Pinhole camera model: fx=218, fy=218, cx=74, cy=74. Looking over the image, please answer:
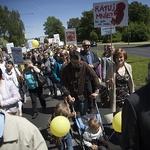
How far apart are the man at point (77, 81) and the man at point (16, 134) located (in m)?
2.29

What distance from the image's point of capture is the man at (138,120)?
1437mm

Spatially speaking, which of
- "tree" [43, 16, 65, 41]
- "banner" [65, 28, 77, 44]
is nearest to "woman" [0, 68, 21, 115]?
"banner" [65, 28, 77, 44]

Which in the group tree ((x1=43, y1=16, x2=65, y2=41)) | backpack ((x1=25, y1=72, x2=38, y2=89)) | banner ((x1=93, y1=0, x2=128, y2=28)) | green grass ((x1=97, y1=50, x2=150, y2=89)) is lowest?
green grass ((x1=97, y1=50, x2=150, y2=89))

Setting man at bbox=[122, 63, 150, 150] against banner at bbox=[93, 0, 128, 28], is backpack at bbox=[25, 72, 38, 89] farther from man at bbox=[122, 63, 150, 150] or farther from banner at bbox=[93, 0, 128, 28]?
man at bbox=[122, 63, 150, 150]

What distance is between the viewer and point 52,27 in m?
118

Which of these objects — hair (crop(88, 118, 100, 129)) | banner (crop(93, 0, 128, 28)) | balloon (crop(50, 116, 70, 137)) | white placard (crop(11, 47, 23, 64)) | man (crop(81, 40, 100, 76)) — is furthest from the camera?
white placard (crop(11, 47, 23, 64))

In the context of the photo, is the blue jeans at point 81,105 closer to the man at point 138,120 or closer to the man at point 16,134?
the man at point 16,134

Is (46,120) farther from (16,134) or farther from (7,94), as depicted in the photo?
(16,134)

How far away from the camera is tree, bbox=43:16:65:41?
112 m

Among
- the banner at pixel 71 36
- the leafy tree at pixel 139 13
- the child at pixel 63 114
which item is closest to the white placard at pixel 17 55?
the banner at pixel 71 36

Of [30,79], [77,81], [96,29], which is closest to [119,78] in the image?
[77,81]

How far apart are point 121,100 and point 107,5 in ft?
10.0

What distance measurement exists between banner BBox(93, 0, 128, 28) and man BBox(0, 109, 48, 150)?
4.75 meters

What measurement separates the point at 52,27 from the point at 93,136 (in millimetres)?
118020
